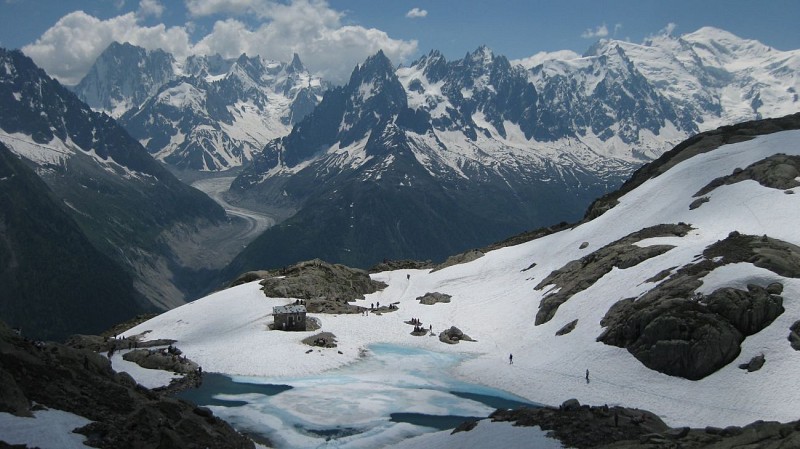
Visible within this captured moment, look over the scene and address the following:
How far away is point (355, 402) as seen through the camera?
270ft

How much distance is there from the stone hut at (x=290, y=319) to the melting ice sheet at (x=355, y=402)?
16.9m

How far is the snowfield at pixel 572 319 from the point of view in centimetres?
7544

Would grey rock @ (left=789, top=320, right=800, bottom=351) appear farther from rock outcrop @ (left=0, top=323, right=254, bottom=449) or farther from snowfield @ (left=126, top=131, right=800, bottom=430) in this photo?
rock outcrop @ (left=0, top=323, right=254, bottom=449)

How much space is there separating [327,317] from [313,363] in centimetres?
2600

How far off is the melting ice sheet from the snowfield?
12.2ft

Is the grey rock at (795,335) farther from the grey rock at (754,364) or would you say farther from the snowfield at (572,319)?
the grey rock at (754,364)

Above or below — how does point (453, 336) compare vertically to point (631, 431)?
above

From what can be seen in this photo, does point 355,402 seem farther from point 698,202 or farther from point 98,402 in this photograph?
point 698,202

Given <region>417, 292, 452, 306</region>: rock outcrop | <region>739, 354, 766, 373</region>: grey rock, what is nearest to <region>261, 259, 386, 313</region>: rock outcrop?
<region>417, 292, 452, 306</region>: rock outcrop

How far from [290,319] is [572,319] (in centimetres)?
4391

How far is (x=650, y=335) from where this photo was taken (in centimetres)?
8419

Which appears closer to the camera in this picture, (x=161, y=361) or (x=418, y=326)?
(x=161, y=361)

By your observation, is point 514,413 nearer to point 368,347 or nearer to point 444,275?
point 368,347

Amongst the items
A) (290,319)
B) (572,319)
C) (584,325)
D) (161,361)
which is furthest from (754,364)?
(161,361)
